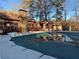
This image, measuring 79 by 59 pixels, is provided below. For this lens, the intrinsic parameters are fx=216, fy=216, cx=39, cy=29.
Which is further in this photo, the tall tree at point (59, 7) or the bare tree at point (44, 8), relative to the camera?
the tall tree at point (59, 7)

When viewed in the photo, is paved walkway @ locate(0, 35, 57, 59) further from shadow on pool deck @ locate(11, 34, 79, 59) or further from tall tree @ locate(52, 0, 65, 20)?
tall tree @ locate(52, 0, 65, 20)

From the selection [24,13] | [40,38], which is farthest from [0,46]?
[24,13]

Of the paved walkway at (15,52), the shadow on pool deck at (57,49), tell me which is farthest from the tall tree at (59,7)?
the shadow on pool deck at (57,49)

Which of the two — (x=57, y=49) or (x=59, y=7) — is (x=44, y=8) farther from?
(x=57, y=49)

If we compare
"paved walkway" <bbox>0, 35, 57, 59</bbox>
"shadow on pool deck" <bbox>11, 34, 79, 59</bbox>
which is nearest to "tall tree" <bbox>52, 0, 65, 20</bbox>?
"paved walkway" <bbox>0, 35, 57, 59</bbox>

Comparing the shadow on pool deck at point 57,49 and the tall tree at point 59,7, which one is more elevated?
the tall tree at point 59,7

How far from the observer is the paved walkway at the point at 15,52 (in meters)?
2.85

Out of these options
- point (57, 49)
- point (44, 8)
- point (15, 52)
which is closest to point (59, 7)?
point (44, 8)

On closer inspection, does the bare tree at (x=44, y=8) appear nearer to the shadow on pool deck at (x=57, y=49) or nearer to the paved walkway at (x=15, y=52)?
the paved walkway at (x=15, y=52)

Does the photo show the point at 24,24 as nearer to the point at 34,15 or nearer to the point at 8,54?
the point at 34,15

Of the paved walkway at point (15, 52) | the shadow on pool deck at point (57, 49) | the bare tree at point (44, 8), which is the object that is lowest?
the paved walkway at point (15, 52)

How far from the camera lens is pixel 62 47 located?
109 inches

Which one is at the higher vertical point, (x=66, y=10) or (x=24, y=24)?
(x=66, y=10)

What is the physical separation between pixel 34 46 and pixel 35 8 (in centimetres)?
4256
